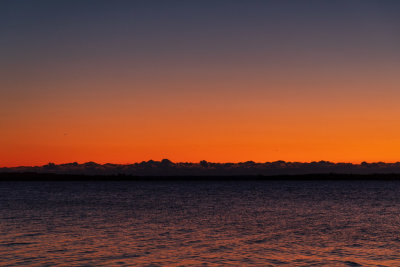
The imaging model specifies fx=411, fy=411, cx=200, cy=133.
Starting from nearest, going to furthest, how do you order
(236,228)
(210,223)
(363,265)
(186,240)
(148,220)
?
(363,265) → (186,240) → (236,228) → (210,223) → (148,220)

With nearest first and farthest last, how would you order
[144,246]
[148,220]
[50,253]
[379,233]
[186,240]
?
[50,253] → [144,246] → [186,240] → [379,233] → [148,220]

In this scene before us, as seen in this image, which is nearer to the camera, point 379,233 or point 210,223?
point 379,233

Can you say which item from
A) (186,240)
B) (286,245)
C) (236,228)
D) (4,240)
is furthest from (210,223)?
(4,240)

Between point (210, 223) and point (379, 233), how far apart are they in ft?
59.8

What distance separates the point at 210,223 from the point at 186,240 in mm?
13415

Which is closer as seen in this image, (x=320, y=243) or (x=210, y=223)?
(x=320, y=243)

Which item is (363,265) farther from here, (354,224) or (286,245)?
(354,224)

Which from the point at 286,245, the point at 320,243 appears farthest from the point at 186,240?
the point at 320,243

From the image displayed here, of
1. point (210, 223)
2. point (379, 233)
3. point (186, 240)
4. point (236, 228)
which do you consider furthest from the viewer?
point (210, 223)

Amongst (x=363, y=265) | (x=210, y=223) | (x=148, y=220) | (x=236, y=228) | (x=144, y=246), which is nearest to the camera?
(x=363, y=265)

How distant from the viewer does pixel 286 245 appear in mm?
32594

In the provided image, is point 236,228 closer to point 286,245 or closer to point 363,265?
point 286,245

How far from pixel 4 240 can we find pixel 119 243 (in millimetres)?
9476

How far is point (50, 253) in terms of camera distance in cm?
2838
